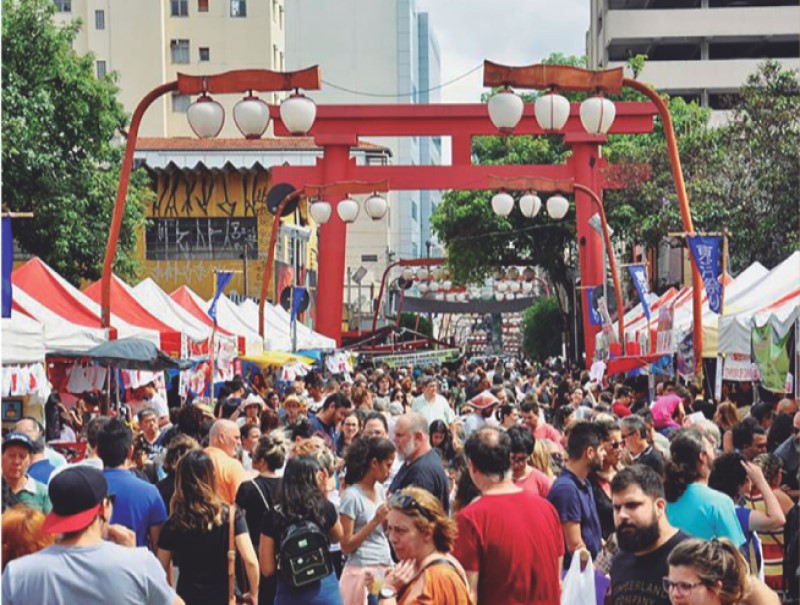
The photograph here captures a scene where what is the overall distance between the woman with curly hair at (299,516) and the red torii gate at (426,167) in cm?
2482

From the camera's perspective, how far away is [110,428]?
8883 millimetres

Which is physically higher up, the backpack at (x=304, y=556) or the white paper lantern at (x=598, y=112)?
the white paper lantern at (x=598, y=112)

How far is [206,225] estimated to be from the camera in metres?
59.8

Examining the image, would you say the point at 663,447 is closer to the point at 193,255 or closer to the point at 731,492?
the point at 731,492

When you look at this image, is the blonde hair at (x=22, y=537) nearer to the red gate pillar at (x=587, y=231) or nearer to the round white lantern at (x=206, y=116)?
the round white lantern at (x=206, y=116)

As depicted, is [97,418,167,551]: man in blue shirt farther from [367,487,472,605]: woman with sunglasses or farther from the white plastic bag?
[367,487,472,605]: woman with sunglasses


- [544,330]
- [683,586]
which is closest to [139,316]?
[683,586]

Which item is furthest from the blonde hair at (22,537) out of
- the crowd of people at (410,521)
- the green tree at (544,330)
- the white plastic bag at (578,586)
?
the green tree at (544,330)

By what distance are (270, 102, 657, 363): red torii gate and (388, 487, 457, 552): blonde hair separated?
2697 centimetres

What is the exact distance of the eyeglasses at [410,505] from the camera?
5.77 meters

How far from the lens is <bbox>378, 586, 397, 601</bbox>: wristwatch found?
18.2 ft

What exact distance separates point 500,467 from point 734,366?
477 inches

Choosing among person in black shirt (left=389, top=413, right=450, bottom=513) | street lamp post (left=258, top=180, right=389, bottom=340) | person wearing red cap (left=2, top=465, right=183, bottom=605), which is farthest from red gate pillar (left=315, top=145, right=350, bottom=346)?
person wearing red cap (left=2, top=465, right=183, bottom=605)

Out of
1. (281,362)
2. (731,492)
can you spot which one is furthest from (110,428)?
(281,362)
